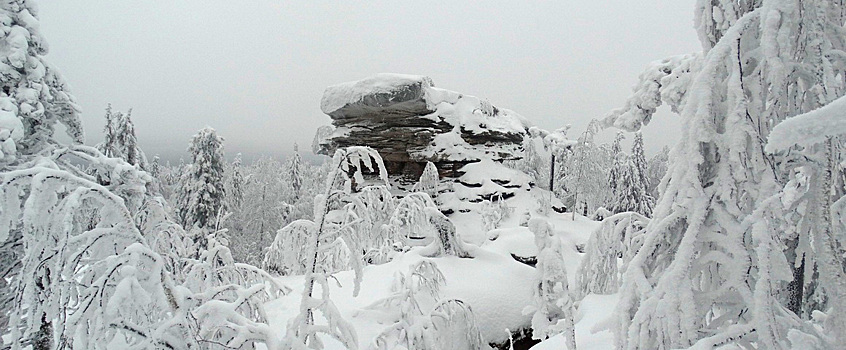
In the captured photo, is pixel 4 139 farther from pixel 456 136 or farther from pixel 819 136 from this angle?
pixel 456 136

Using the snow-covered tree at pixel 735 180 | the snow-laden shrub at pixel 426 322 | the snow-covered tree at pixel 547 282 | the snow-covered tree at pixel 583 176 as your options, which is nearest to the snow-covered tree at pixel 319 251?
the snow-laden shrub at pixel 426 322

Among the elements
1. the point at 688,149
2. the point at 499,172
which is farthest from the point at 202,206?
the point at 688,149

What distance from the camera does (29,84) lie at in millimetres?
4527

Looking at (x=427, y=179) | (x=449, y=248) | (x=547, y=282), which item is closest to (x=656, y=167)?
(x=427, y=179)

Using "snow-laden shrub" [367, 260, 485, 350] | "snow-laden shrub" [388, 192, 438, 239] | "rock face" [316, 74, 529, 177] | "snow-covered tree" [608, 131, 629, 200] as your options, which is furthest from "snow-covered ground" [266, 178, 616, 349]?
"snow-covered tree" [608, 131, 629, 200]

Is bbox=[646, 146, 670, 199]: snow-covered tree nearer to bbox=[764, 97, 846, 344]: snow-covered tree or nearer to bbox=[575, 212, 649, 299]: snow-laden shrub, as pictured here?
bbox=[575, 212, 649, 299]: snow-laden shrub

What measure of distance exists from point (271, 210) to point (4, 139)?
30856mm

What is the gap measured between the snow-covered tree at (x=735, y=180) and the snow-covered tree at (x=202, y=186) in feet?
64.7

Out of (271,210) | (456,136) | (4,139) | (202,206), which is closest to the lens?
(4,139)

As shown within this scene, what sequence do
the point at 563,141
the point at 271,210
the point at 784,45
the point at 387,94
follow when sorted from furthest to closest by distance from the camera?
the point at 271,210 < the point at 387,94 < the point at 563,141 < the point at 784,45

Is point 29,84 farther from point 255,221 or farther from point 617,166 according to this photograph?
point 617,166

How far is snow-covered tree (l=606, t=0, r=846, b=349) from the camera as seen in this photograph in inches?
67.2

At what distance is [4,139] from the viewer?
11.2 feet

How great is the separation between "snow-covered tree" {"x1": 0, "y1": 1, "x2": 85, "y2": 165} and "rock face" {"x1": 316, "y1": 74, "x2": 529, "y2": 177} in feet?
57.3
